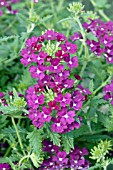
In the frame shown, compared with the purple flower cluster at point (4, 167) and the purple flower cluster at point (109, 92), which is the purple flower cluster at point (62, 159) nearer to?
the purple flower cluster at point (4, 167)

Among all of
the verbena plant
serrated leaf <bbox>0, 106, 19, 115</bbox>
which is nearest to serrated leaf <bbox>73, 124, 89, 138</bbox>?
the verbena plant

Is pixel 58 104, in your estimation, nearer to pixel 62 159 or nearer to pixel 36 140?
pixel 36 140

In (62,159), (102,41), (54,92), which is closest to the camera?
(54,92)

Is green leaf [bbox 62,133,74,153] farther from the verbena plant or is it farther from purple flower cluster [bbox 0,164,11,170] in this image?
purple flower cluster [bbox 0,164,11,170]

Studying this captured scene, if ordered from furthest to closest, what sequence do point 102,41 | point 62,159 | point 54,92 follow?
point 102,41 → point 62,159 → point 54,92

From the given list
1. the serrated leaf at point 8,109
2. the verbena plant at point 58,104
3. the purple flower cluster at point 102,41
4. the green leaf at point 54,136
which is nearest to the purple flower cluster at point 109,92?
the verbena plant at point 58,104

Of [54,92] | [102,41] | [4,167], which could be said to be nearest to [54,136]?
[54,92]
